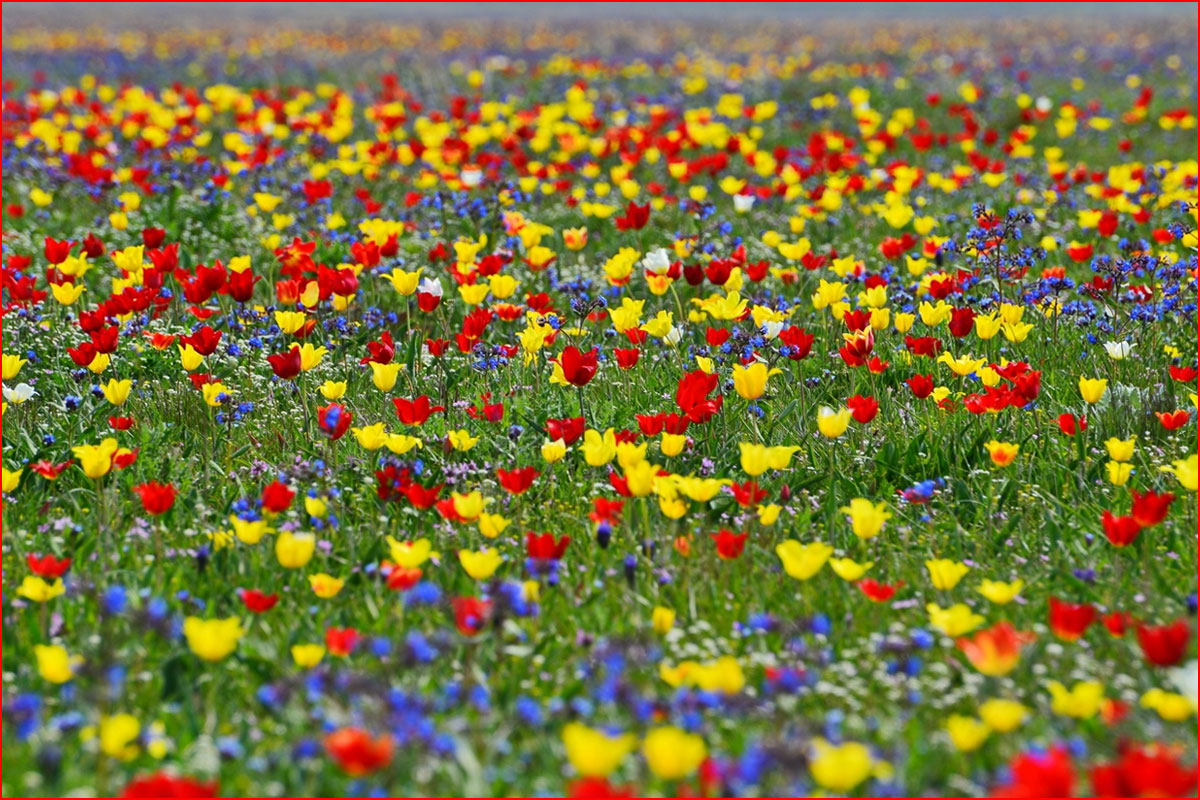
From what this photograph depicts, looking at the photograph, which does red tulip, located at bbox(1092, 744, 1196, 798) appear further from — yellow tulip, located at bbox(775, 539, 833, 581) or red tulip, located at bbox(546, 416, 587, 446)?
red tulip, located at bbox(546, 416, 587, 446)

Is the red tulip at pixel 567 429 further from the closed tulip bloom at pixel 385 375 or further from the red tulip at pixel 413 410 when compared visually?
the closed tulip bloom at pixel 385 375

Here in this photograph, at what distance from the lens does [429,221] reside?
26.6 feet

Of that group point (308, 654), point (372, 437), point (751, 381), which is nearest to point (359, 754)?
point (308, 654)

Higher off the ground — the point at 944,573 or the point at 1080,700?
the point at 944,573

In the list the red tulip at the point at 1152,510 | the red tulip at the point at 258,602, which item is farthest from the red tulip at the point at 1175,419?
the red tulip at the point at 258,602

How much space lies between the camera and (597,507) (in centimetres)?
343

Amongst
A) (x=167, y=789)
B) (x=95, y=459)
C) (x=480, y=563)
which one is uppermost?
(x=95, y=459)

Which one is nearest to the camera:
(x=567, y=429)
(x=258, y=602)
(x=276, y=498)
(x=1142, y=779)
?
(x=1142, y=779)

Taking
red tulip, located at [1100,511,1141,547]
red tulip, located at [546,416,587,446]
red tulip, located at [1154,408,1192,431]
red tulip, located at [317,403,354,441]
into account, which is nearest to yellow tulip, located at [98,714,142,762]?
red tulip, located at [317,403,354,441]

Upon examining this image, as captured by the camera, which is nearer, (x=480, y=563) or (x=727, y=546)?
(x=480, y=563)

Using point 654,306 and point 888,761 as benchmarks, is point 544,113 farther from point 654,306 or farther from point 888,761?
point 888,761

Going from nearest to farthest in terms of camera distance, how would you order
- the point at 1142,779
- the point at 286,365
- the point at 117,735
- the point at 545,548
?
1. the point at 1142,779
2. the point at 117,735
3. the point at 545,548
4. the point at 286,365

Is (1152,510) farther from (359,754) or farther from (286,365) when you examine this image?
(286,365)

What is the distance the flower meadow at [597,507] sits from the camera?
108 inches
